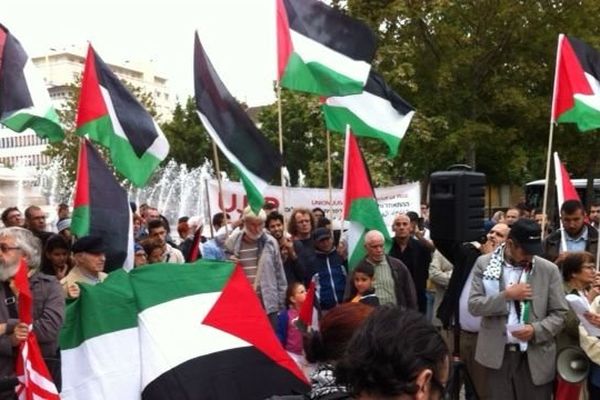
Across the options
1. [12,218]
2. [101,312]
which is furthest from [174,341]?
[12,218]

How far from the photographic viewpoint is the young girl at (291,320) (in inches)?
245

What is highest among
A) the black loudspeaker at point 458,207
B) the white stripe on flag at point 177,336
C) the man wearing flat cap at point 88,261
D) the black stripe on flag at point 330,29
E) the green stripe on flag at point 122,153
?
the black stripe on flag at point 330,29

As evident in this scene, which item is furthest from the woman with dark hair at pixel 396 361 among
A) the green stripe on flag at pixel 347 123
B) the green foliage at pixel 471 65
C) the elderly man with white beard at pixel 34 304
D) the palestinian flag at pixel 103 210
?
the green foliage at pixel 471 65

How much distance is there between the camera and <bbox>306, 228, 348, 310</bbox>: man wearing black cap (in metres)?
7.77

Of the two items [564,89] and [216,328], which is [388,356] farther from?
[564,89]

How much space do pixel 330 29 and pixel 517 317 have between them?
4.32m

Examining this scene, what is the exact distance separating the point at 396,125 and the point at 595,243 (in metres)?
2.68

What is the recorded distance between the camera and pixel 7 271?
15.2 ft

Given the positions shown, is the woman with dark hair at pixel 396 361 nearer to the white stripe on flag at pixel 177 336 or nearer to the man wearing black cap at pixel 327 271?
the white stripe on flag at pixel 177 336

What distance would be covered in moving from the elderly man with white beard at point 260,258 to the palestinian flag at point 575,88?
3.59 metres

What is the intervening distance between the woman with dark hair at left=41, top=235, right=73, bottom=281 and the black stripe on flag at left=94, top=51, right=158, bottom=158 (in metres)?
1.33

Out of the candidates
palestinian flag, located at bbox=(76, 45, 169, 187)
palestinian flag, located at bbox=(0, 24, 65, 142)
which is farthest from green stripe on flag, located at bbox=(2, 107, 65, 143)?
palestinian flag, located at bbox=(76, 45, 169, 187)

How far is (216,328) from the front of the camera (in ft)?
13.3

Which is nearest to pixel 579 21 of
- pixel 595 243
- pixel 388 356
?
pixel 595 243
